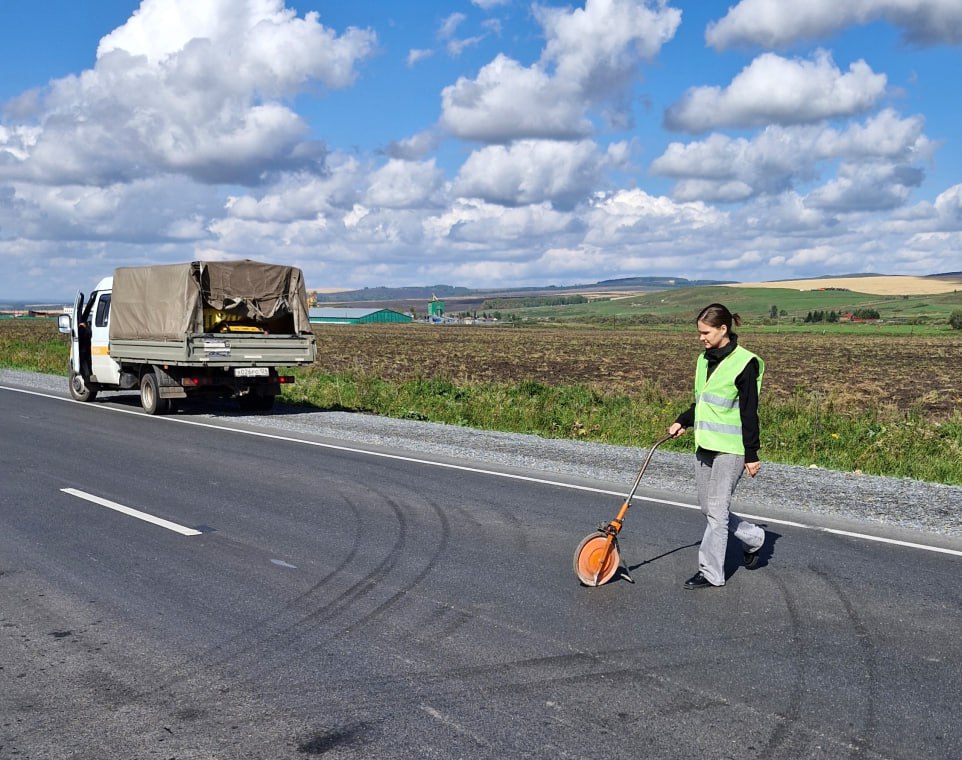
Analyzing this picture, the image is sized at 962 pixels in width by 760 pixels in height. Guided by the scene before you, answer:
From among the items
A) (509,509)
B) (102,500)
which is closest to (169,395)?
(102,500)

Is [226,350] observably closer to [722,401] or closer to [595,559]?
[595,559]

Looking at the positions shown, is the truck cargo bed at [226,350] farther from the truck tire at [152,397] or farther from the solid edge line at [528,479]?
the solid edge line at [528,479]

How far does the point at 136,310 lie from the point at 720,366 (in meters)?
14.0

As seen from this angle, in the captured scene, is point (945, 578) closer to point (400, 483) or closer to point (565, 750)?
point (565, 750)

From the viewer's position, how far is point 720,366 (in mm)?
6254

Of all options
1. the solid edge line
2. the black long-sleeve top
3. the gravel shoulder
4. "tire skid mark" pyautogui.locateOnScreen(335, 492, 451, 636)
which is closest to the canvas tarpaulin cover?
the solid edge line

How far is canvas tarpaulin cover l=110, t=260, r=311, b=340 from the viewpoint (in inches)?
661

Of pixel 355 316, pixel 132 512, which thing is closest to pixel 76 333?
pixel 132 512

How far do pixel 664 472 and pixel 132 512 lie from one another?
6.05m

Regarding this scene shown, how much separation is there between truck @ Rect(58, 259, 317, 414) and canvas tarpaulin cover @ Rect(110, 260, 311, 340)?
0.06 ft

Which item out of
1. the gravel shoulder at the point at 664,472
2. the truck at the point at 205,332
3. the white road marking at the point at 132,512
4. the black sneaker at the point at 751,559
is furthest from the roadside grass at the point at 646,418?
the white road marking at the point at 132,512

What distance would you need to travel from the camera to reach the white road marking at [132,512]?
8000 millimetres

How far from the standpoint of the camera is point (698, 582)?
21.1 ft

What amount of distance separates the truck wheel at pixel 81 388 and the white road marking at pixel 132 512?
10573 mm
